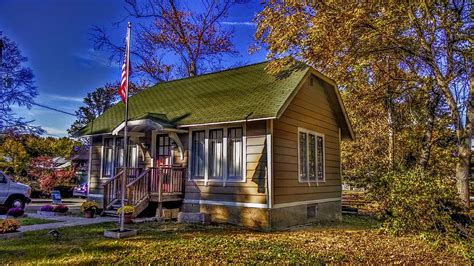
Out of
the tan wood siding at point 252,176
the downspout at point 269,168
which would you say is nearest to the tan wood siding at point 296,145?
the downspout at point 269,168

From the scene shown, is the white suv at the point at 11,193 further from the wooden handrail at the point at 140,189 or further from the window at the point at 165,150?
the window at the point at 165,150

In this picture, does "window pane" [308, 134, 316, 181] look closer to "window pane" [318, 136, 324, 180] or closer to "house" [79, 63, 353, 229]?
"house" [79, 63, 353, 229]

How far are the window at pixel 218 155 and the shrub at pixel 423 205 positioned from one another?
4.28 meters

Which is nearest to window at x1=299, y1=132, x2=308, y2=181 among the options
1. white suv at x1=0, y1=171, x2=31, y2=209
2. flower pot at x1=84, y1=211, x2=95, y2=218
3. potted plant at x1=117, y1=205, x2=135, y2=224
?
potted plant at x1=117, y1=205, x2=135, y2=224

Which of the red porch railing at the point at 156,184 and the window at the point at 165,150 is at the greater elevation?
the window at the point at 165,150

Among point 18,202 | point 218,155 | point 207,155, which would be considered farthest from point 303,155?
point 18,202

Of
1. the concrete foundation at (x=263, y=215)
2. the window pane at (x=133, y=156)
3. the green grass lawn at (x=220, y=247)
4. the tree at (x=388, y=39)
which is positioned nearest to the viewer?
the green grass lawn at (x=220, y=247)

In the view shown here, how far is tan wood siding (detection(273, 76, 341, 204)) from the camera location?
1049cm

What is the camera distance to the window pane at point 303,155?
11.8 meters

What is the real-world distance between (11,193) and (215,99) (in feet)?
33.4

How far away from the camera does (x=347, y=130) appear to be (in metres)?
15.1

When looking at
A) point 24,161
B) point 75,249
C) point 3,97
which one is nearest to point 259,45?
point 75,249

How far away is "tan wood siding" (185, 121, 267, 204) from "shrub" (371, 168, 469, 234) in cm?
349

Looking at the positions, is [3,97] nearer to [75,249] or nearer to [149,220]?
[149,220]
